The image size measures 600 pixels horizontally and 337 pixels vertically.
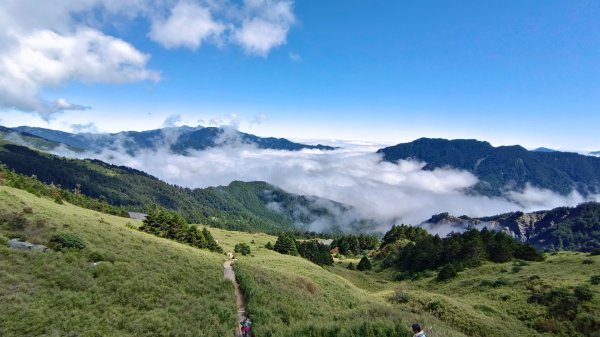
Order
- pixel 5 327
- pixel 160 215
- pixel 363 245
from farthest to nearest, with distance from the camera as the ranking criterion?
pixel 363 245
pixel 160 215
pixel 5 327

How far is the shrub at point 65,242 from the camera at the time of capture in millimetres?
30859

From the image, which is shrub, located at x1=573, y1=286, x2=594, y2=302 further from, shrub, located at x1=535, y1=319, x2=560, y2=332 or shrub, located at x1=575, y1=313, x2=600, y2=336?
shrub, located at x1=535, y1=319, x2=560, y2=332

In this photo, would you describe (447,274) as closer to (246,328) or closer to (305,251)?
(305,251)

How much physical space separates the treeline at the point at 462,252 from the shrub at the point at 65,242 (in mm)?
56554

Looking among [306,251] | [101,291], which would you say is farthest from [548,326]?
[306,251]

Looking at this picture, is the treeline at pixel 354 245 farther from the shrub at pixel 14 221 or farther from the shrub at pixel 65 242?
the shrub at pixel 14 221

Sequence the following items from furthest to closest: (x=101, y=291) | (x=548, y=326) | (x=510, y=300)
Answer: (x=510, y=300) → (x=548, y=326) → (x=101, y=291)

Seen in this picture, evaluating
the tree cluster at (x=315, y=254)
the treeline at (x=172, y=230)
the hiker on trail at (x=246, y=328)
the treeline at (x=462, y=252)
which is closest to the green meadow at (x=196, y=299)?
the hiker on trail at (x=246, y=328)

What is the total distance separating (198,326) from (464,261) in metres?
62.9

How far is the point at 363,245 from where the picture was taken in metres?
149

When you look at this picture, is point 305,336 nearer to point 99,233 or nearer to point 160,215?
point 99,233

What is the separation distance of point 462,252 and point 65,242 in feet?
231

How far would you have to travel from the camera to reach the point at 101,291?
25.8 m

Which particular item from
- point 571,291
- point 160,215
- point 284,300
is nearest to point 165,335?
point 284,300
